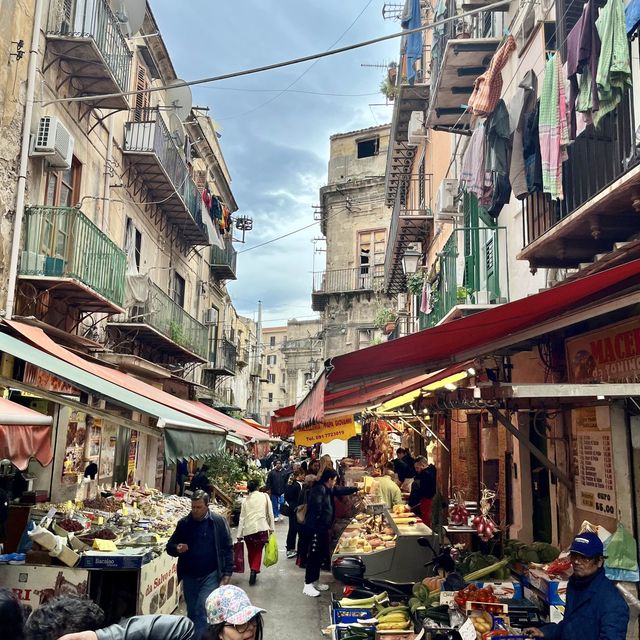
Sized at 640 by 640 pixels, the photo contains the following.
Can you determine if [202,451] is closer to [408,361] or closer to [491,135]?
[408,361]

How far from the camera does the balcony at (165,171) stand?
1539cm

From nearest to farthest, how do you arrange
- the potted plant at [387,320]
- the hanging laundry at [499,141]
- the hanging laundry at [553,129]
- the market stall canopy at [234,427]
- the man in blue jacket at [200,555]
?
the hanging laundry at [553,129]
the man in blue jacket at [200,555]
the hanging laundry at [499,141]
the market stall canopy at [234,427]
the potted plant at [387,320]

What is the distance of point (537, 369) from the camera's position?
29.3 feet

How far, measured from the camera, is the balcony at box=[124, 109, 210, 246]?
1539cm

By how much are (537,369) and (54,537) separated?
256 inches

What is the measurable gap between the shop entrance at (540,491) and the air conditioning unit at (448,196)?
6568mm

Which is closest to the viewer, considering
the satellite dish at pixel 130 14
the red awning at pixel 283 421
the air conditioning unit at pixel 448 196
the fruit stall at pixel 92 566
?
the fruit stall at pixel 92 566

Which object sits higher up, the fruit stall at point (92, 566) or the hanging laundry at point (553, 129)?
the hanging laundry at point (553, 129)

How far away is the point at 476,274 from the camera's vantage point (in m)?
12.1

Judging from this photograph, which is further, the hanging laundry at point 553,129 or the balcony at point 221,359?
the balcony at point 221,359

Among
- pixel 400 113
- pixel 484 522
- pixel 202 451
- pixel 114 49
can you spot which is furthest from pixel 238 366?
pixel 202 451

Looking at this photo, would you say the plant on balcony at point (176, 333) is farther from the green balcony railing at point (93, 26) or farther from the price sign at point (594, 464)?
the price sign at point (594, 464)

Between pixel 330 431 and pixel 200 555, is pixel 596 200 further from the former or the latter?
pixel 200 555

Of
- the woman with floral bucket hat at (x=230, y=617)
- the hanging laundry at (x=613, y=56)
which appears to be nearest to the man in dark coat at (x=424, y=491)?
the hanging laundry at (x=613, y=56)
